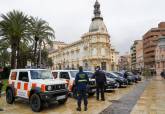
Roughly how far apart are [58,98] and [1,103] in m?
3.67

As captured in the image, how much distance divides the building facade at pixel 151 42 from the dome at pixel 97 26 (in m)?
27.7

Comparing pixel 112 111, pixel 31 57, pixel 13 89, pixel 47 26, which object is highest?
pixel 47 26

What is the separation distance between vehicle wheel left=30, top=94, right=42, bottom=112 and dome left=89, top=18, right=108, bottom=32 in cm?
8161

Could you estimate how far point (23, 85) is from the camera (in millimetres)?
11852

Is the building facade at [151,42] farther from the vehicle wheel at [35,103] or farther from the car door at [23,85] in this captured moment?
the vehicle wheel at [35,103]

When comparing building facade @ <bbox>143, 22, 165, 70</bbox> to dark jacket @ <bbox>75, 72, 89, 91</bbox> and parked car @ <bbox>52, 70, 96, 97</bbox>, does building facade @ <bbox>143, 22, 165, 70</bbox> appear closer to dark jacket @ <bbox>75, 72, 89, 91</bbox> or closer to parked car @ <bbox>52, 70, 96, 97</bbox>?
parked car @ <bbox>52, 70, 96, 97</bbox>

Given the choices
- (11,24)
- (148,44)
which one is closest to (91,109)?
(11,24)

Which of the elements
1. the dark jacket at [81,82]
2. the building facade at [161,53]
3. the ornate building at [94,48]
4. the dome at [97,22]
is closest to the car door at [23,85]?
the dark jacket at [81,82]

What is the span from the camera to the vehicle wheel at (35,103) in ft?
35.3

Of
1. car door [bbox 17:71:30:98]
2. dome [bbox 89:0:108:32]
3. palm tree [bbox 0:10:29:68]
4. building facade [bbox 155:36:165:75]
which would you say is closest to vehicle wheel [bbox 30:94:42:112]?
car door [bbox 17:71:30:98]

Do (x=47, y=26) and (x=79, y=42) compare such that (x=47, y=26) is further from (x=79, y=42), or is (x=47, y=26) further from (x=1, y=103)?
(x=79, y=42)

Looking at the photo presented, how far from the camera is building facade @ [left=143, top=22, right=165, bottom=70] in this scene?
4291 inches

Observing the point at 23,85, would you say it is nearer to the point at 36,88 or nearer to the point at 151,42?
the point at 36,88

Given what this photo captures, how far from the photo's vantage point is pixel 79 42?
95.8 metres
